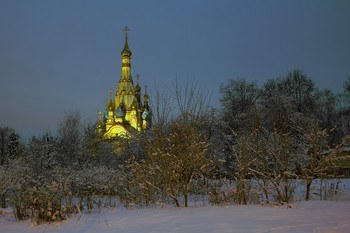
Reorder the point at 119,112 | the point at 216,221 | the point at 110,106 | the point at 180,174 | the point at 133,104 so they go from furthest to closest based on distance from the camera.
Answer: the point at 133,104 → the point at 110,106 → the point at 119,112 → the point at 180,174 → the point at 216,221

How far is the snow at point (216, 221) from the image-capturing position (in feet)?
19.3

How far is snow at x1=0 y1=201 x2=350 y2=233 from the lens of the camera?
5.89 meters

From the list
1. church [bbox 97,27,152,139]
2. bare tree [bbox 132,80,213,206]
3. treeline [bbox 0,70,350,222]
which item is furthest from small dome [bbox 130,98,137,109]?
bare tree [bbox 132,80,213,206]

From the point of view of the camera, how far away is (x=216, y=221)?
659cm

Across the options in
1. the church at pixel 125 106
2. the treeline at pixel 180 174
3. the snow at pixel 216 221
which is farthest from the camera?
the church at pixel 125 106

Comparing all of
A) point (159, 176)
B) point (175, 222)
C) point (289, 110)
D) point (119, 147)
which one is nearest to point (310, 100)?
point (289, 110)

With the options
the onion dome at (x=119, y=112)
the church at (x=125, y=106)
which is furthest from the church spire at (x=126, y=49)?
the onion dome at (x=119, y=112)

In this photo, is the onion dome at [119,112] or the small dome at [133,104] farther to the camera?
the small dome at [133,104]

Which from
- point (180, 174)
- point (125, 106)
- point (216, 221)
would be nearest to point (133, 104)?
point (125, 106)

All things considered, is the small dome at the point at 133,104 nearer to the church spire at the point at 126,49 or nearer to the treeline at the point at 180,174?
the church spire at the point at 126,49

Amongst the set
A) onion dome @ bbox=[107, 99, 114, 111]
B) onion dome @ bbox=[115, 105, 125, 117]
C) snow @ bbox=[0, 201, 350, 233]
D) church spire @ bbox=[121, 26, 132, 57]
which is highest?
church spire @ bbox=[121, 26, 132, 57]

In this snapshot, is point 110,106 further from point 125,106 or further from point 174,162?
point 174,162

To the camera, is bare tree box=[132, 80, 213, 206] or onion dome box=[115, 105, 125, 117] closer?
bare tree box=[132, 80, 213, 206]

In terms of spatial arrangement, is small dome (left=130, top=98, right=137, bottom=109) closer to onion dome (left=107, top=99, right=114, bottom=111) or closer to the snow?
onion dome (left=107, top=99, right=114, bottom=111)
